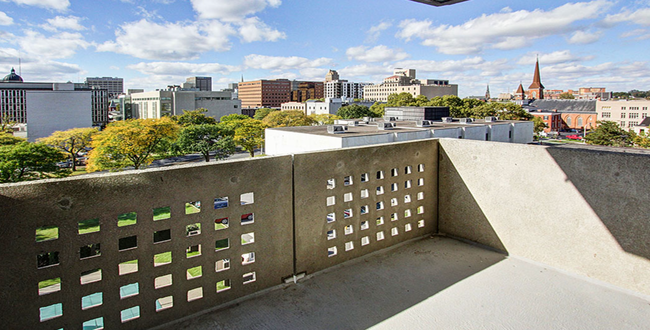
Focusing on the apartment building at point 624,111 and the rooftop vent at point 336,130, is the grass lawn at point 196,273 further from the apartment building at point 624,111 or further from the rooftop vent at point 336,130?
the apartment building at point 624,111

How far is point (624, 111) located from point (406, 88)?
191 ft

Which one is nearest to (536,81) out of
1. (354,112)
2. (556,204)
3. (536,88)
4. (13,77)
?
(536,88)

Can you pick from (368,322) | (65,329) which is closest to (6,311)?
(65,329)

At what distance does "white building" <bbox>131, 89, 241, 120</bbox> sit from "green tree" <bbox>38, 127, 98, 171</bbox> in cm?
3829

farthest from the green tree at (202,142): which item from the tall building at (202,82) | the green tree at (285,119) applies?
the tall building at (202,82)

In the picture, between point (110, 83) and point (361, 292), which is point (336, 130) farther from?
point (110, 83)

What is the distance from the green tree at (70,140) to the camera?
34906 mm

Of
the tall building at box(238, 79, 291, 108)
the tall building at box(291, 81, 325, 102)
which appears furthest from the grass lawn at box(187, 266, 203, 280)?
the tall building at box(291, 81, 325, 102)

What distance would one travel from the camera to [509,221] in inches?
316

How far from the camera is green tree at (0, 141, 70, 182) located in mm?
19562

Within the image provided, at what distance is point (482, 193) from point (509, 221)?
82 cm

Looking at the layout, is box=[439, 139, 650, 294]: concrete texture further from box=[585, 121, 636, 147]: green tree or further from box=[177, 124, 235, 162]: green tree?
box=[585, 121, 636, 147]: green tree

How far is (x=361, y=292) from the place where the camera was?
654 cm

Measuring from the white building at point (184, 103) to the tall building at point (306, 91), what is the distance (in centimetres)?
6182
